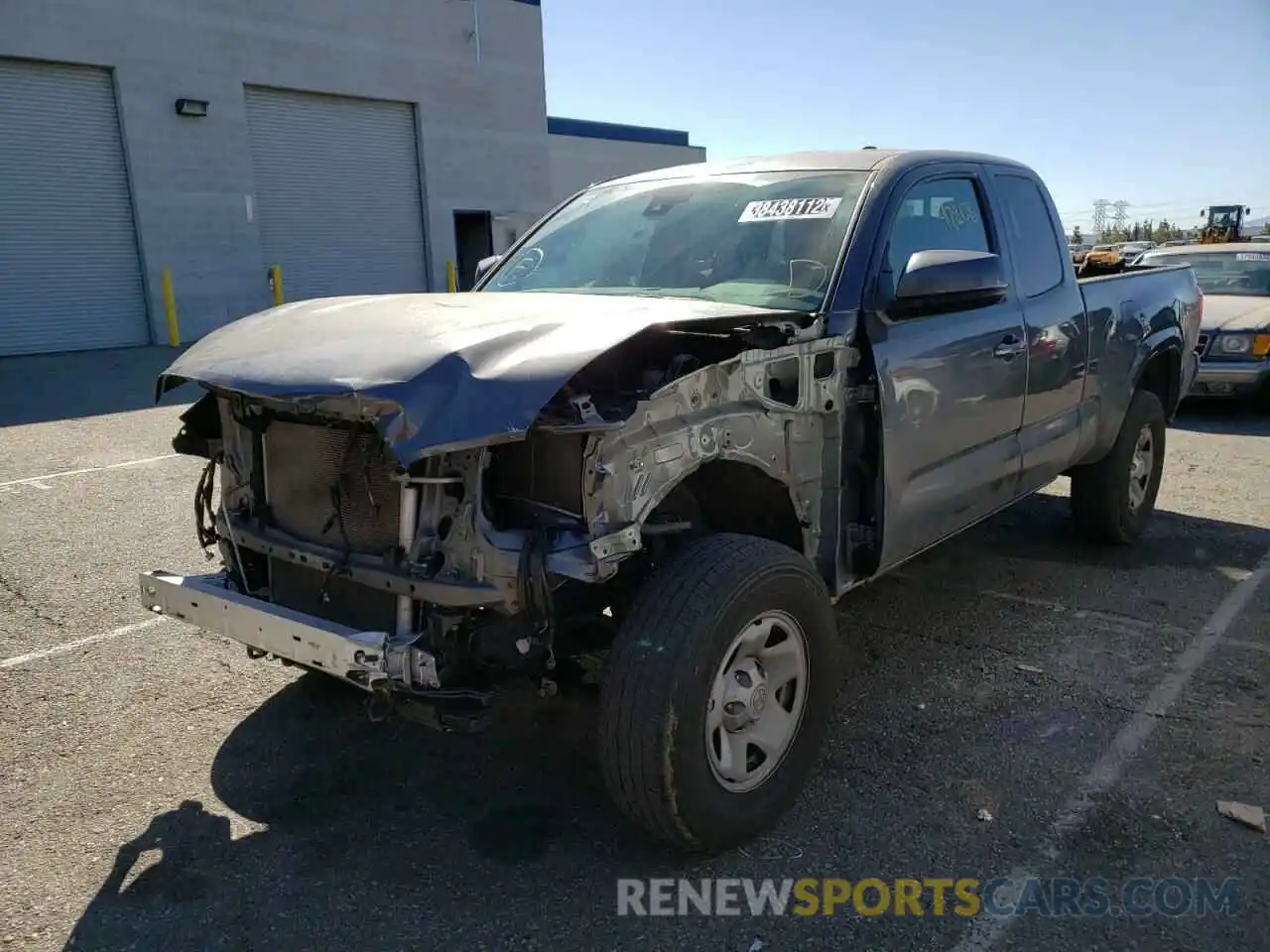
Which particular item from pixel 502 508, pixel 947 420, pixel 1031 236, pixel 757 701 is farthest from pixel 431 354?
pixel 1031 236

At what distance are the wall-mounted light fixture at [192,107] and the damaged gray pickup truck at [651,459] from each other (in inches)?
631

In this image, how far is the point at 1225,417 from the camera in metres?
10.2

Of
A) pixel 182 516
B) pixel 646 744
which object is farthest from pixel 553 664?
pixel 182 516

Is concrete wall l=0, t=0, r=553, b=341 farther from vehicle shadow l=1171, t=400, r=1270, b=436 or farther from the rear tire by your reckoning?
the rear tire

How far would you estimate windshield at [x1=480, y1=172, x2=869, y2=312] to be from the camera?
350 centimetres

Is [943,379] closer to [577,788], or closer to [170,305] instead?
[577,788]

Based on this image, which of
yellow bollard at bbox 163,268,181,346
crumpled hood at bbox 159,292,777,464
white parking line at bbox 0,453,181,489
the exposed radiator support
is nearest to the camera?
crumpled hood at bbox 159,292,777,464

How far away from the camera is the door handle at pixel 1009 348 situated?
4.03 metres

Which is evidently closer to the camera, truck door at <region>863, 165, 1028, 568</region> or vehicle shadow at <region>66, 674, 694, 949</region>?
vehicle shadow at <region>66, 674, 694, 949</region>

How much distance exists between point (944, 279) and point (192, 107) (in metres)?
17.6

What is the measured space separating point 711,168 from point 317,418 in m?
2.17

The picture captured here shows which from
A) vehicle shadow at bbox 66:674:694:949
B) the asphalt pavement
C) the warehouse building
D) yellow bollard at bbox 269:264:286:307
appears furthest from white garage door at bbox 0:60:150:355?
vehicle shadow at bbox 66:674:694:949

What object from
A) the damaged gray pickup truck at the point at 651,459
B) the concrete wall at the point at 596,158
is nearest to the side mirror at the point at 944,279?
the damaged gray pickup truck at the point at 651,459

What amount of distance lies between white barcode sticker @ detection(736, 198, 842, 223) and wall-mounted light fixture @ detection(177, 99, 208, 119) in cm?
1676
